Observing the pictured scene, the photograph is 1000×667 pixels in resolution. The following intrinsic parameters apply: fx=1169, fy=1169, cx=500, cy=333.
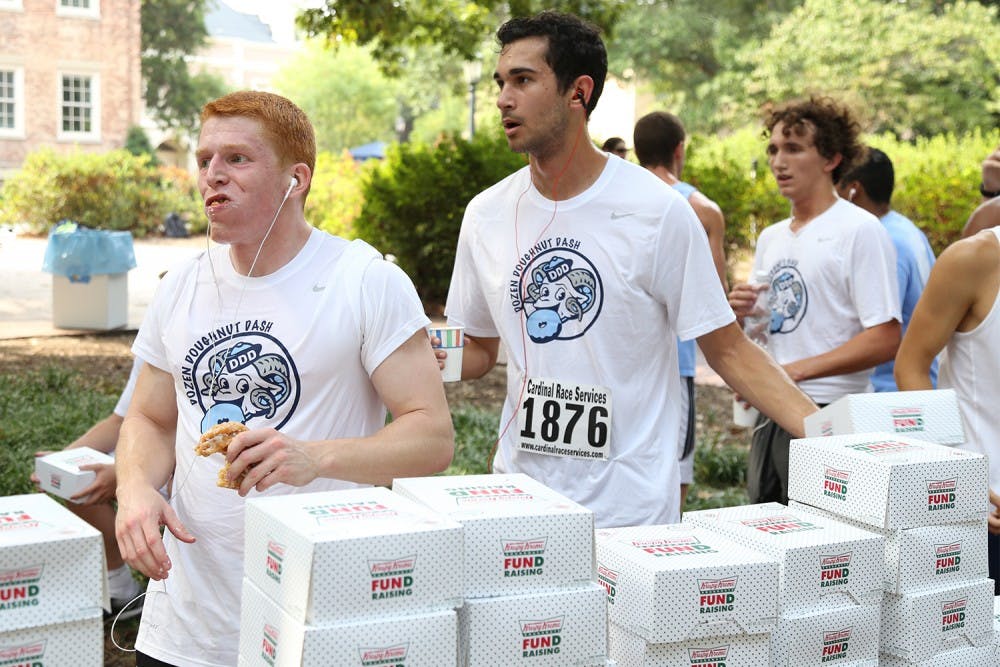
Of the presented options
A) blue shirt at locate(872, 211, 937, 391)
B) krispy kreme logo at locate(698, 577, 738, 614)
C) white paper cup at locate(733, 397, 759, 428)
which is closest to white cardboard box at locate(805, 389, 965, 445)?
krispy kreme logo at locate(698, 577, 738, 614)

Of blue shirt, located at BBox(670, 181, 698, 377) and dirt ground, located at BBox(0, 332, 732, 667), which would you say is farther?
dirt ground, located at BBox(0, 332, 732, 667)

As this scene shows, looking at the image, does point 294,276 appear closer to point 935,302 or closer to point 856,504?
point 856,504

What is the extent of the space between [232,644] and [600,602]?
1.03m

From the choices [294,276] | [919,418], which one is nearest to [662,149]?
[919,418]

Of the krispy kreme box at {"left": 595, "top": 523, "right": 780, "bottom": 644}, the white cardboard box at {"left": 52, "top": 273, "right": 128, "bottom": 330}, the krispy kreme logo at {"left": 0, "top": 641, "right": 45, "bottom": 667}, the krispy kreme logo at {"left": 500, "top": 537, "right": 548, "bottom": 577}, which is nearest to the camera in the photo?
the krispy kreme logo at {"left": 0, "top": 641, "right": 45, "bottom": 667}

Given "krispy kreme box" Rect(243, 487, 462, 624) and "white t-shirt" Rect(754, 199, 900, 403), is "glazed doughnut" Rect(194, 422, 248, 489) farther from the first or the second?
"white t-shirt" Rect(754, 199, 900, 403)

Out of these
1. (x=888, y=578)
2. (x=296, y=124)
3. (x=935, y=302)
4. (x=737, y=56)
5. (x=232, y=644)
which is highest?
(x=737, y=56)

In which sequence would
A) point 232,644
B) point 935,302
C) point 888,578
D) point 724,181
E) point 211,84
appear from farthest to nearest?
point 211,84, point 724,181, point 935,302, point 232,644, point 888,578

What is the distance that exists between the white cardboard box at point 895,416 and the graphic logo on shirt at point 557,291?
2.19 ft

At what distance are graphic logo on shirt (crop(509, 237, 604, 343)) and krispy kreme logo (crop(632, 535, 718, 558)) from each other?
3.43ft

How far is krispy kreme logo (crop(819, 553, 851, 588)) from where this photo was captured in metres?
2.24

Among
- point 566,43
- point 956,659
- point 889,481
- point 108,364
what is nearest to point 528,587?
point 889,481

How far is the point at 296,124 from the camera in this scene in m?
2.74

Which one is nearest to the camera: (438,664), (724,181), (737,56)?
(438,664)
